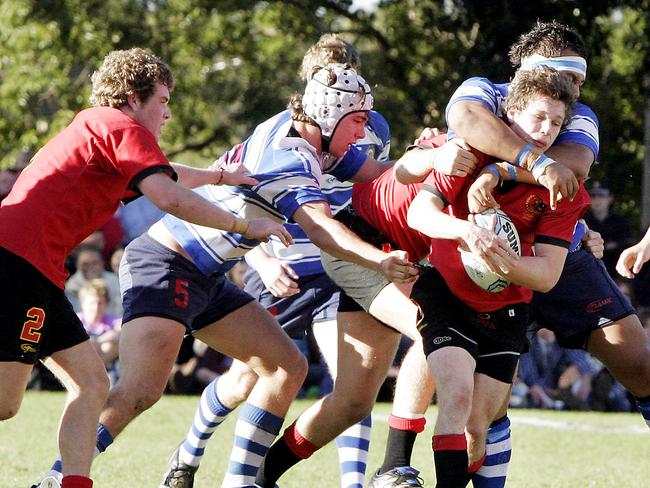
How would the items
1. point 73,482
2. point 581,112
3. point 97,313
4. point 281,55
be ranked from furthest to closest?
point 281,55
point 97,313
point 581,112
point 73,482

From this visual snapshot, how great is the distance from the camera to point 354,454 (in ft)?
19.5

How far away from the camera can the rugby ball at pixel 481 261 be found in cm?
461

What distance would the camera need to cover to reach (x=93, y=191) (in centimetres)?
474

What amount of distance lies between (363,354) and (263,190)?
90cm

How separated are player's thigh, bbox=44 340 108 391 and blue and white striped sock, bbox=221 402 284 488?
880 mm

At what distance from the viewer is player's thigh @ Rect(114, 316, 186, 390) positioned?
5.32m

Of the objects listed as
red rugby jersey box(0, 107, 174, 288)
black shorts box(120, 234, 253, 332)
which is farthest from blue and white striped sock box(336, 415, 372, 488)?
red rugby jersey box(0, 107, 174, 288)

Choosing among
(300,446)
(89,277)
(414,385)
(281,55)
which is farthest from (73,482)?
(281,55)

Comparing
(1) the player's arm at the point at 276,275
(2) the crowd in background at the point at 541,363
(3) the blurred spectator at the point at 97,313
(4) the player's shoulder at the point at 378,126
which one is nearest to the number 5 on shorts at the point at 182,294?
(1) the player's arm at the point at 276,275

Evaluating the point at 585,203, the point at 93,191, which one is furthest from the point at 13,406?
the point at 585,203

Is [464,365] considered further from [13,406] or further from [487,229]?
[13,406]

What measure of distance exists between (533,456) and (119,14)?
11359mm

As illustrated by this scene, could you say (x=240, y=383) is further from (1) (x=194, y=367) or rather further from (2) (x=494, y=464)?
(1) (x=194, y=367)

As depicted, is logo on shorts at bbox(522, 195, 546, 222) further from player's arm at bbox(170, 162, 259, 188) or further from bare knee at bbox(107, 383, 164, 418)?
bare knee at bbox(107, 383, 164, 418)
